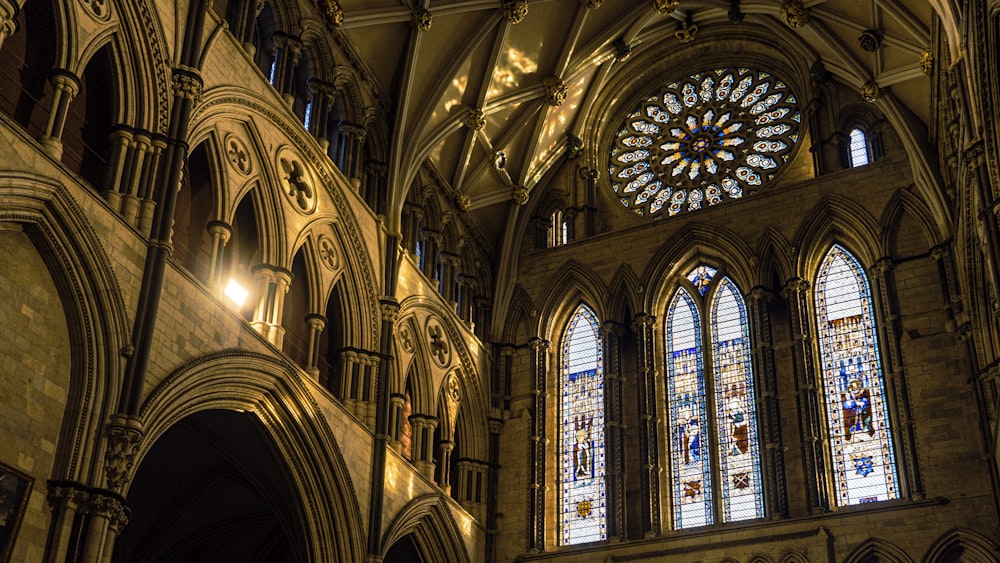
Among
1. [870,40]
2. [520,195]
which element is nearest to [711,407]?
[520,195]

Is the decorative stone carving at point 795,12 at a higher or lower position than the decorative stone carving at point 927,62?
higher

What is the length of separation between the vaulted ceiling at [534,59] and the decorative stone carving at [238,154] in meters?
3.74

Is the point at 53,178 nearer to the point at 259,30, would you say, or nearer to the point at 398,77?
the point at 259,30

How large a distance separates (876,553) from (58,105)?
43.0 feet

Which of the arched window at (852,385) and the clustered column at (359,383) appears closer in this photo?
the clustered column at (359,383)

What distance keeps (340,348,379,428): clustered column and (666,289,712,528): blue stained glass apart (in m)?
5.88

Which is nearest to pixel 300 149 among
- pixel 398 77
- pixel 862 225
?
pixel 398 77

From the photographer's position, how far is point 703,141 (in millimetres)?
22844

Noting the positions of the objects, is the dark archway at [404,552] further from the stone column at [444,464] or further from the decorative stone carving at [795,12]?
the decorative stone carving at [795,12]

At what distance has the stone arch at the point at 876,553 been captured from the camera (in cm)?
1697

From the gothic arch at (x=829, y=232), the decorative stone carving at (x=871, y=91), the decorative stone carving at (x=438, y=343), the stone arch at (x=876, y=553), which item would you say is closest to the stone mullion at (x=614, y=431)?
the decorative stone carving at (x=438, y=343)

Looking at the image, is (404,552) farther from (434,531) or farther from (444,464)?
(444,464)

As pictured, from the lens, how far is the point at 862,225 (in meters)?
19.8

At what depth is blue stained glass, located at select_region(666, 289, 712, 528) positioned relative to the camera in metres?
19.3
